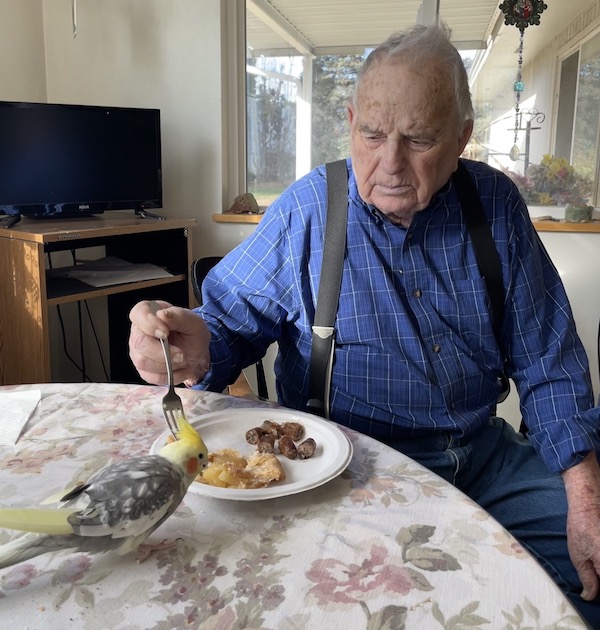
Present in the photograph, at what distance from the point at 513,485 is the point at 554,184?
1628 millimetres

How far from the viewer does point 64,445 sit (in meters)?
0.82

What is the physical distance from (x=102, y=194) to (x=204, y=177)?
0.42m

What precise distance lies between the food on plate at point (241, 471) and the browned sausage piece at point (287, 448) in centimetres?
2

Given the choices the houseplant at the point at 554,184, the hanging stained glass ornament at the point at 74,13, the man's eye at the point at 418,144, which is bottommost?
the houseplant at the point at 554,184

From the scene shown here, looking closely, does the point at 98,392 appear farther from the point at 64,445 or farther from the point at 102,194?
the point at 102,194

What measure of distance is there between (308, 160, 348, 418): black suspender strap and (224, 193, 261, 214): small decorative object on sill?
1.39 meters

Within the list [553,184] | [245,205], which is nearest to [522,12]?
[553,184]

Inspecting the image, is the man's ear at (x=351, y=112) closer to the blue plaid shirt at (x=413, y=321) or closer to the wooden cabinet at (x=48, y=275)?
the blue plaid shirt at (x=413, y=321)

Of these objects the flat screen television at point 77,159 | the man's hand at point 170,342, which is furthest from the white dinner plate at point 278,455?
the flat screen television at point 77,159

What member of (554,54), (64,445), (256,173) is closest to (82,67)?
(256,173)

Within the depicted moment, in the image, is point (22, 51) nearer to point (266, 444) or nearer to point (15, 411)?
point (15, 411)

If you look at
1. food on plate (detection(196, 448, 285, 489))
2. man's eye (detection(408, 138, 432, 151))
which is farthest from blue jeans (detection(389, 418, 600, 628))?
man's eye (detection(408, 138, 432, 151))

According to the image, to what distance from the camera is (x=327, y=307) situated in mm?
1089

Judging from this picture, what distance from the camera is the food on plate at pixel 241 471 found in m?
0.70
